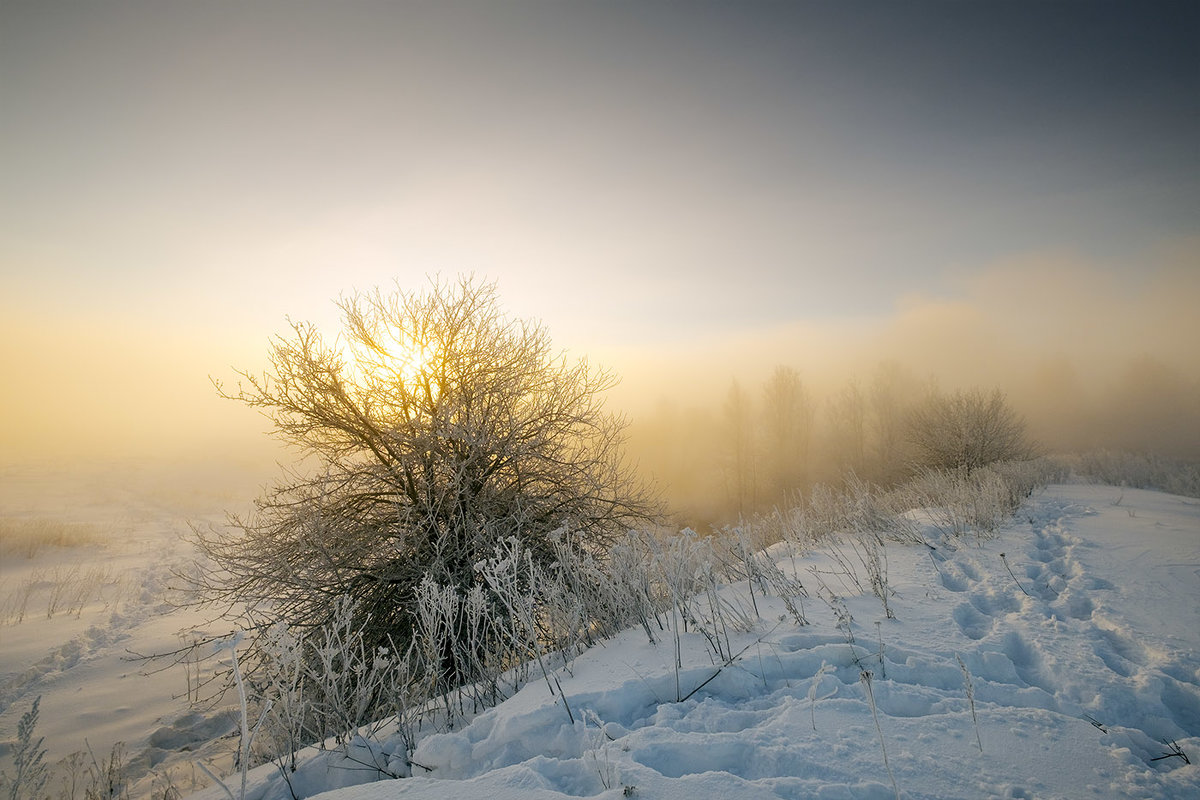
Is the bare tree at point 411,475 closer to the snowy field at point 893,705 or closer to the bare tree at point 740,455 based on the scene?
the snowy field at point 893,705

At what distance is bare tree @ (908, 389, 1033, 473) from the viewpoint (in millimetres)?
24906

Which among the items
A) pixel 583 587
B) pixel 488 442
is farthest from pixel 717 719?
pixel 488 442

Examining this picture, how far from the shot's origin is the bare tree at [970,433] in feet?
81.7

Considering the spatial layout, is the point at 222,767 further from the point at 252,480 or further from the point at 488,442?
the point at 252,480

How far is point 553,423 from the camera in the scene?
27.6 ft

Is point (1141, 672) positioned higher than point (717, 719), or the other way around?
point (717, 719)

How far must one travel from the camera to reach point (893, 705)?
7.93 feet

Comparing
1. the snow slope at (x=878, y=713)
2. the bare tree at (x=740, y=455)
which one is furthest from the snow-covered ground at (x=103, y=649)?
the bare tree at (x=740, y=455)

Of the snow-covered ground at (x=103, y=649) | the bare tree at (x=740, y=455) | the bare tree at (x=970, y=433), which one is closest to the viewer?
the snow-covered ground at (x=103, y=649)

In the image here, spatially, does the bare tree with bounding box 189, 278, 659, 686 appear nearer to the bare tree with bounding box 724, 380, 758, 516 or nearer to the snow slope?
the snow slope

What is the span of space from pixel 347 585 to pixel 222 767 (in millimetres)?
2244

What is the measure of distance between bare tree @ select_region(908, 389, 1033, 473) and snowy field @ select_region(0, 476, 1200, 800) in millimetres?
23766

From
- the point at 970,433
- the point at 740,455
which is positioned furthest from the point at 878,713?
the point at 740,455

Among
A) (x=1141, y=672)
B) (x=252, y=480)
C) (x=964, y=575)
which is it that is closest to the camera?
(x=1141, y=672)
